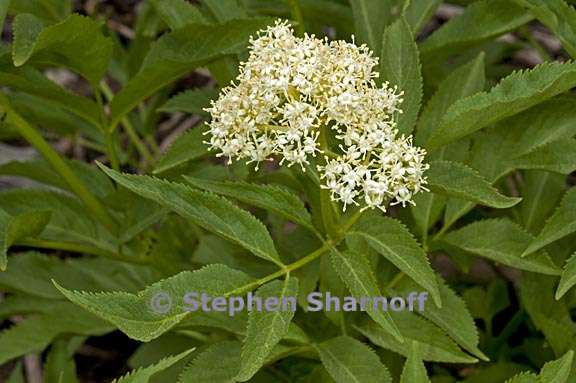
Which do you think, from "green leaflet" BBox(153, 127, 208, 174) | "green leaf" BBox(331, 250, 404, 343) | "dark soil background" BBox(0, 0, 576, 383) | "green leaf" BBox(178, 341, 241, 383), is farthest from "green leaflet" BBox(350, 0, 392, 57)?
"dark soil background" BBox(0, 0, 576, 383)

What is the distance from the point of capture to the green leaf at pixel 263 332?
188 centimetres

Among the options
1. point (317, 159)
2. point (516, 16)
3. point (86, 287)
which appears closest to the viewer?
point (317, 159)

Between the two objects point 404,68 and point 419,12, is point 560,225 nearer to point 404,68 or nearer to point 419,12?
point 404,68

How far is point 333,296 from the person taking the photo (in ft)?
8.52

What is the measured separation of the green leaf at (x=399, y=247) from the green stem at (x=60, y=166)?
1.01 metres

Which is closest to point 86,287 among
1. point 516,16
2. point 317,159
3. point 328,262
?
point 328,262

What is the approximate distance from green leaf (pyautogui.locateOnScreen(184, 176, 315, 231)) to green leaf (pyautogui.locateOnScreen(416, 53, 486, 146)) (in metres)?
0.55

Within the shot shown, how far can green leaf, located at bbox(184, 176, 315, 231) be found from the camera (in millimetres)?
2123

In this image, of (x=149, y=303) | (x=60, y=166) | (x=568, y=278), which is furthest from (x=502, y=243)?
(x=60, y=166)

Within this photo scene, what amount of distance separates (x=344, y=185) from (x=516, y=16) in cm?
103

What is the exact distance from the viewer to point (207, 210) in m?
2.07

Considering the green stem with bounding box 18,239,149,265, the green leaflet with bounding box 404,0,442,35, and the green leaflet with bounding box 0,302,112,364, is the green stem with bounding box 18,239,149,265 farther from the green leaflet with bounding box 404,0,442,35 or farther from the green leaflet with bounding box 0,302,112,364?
the green leaflet with bounding box 404,0,442,35

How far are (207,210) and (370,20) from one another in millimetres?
1014

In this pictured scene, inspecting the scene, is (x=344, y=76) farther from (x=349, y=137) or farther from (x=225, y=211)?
(x=225, y=211)
